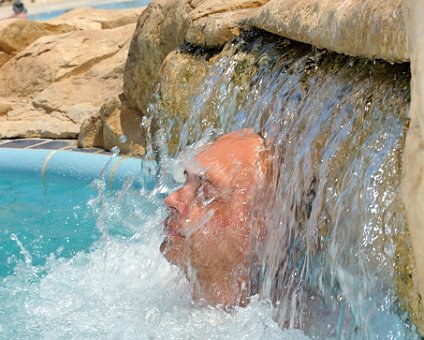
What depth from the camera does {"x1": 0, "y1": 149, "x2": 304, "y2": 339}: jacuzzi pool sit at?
8.78ft

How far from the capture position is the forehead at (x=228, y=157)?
2469 millimetres

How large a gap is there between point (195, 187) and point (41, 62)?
17.1ft

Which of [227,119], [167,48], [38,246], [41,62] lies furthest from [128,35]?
Answer: [227,119]

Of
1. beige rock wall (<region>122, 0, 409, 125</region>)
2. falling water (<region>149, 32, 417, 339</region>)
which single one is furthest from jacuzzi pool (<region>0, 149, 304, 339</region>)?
beige rock wall (<region>122, 0, 409, 125</region>)

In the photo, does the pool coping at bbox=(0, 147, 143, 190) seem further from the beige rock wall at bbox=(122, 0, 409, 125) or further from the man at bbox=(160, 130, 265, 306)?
the man at bbox=(160, 130, 265, 306)

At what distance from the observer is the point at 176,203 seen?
254 cm

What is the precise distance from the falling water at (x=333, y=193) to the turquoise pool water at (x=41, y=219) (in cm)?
139

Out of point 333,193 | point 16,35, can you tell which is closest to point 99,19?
point 16,35

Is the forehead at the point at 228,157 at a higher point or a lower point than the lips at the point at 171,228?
higher

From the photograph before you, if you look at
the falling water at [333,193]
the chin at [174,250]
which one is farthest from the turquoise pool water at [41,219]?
the chin at [174,250]

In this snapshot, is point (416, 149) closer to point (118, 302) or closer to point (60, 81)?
point (118, 302)

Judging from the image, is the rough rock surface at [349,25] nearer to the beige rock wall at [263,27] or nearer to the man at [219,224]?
the beige rock wall at [263,27]

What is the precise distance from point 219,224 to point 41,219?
2642mm

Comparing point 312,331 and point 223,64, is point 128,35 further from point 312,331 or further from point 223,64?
point 312,331
